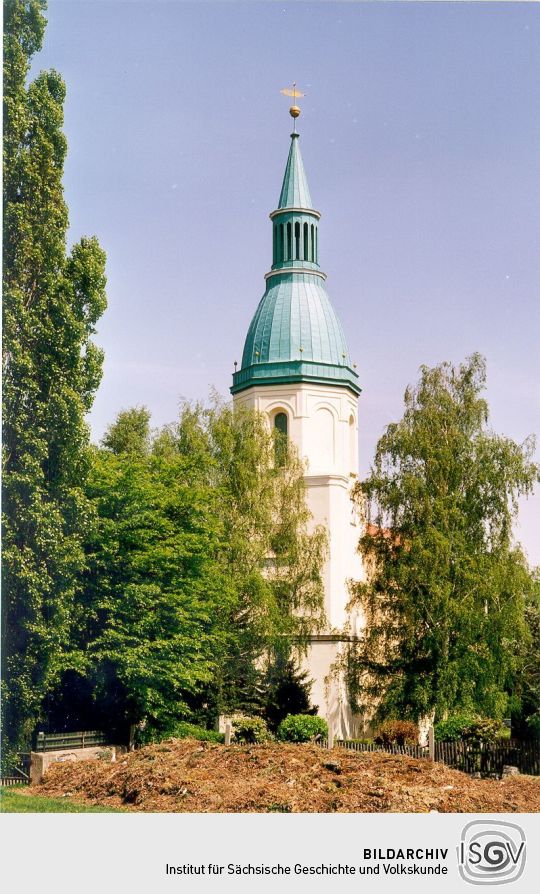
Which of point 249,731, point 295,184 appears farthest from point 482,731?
point 295,184

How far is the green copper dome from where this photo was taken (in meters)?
39.0

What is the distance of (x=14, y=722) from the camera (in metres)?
17.5

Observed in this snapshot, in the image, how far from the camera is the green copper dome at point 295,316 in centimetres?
3903

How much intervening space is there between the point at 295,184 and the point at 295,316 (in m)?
5.37

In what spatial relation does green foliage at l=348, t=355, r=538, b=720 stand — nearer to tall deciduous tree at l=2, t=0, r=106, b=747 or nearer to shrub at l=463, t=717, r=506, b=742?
shrub at l=463, t=717, r=506, b=742

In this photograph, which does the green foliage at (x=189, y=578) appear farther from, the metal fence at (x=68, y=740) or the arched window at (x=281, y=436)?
the metal fence at (x=68, y=740)

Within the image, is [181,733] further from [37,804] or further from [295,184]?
[295,184]

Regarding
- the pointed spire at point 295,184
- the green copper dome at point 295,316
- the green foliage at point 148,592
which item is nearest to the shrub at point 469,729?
the green foliage at point 148,592

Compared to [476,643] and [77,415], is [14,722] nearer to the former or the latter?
[77,415]

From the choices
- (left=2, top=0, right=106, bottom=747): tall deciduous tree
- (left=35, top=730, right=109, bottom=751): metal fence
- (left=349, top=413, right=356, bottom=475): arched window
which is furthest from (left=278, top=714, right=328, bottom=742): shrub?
(left=349, top=413, right=356, bottom=475): arched window
